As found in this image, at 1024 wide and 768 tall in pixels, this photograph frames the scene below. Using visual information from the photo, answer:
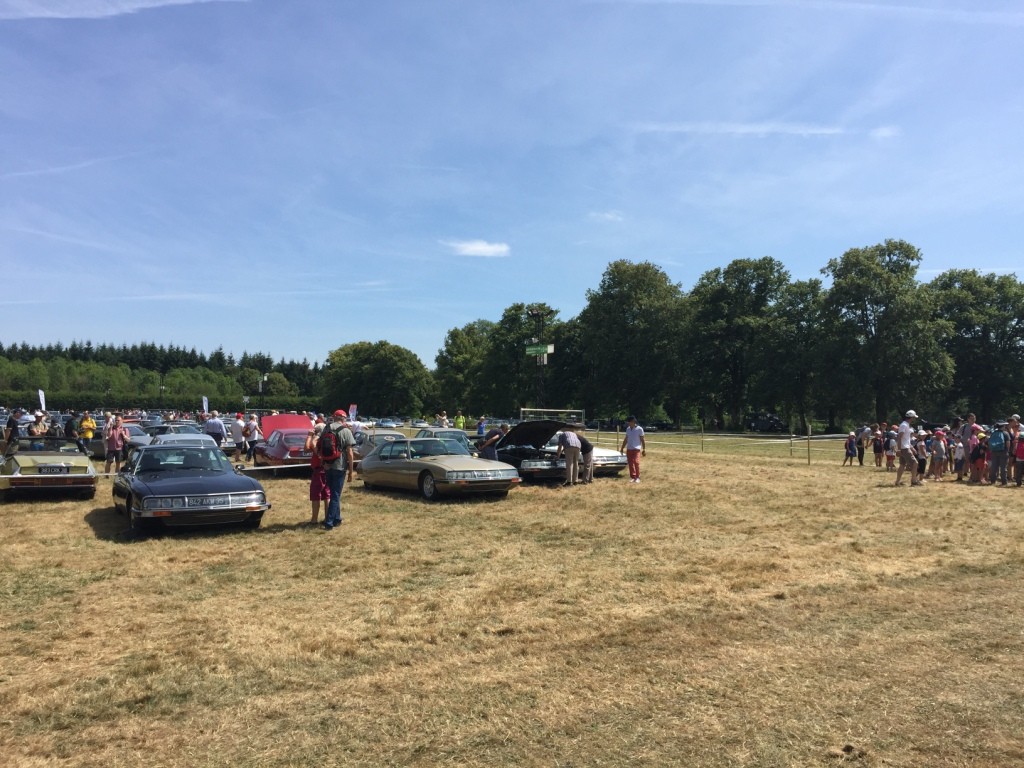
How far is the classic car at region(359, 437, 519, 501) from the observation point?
14070 millimetres

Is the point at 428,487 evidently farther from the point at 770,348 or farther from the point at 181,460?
the point at 770,348

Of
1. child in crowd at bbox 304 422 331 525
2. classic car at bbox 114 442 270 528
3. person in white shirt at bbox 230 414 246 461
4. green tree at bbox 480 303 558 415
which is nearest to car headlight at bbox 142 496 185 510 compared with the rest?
classic car at bbox 114 442 270 528

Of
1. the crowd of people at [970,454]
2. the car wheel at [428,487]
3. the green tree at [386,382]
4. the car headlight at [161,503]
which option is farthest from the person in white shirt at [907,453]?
the green tree at [386,382]

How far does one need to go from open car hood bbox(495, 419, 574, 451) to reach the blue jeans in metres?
6.73

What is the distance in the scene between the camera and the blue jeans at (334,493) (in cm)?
1103

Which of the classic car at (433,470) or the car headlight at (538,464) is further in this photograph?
the car headlight at (538,464)

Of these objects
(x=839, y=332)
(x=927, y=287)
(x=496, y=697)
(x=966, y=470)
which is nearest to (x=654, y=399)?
(x=839, y=332)

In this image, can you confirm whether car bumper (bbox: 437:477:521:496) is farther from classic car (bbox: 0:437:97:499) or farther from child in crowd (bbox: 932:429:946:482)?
child in crowd (bbox: 932:429:946:482)

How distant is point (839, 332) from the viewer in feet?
187

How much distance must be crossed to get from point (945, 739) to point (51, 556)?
30.5ft

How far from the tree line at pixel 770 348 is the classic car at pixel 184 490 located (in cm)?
2536

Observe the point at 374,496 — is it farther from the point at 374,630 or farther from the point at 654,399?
the point at 654,399

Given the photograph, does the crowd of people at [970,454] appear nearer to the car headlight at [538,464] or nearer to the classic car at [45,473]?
the car headlight at [538,464]

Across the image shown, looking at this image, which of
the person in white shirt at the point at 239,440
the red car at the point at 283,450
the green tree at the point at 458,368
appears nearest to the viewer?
the red car at the point at 283,450
